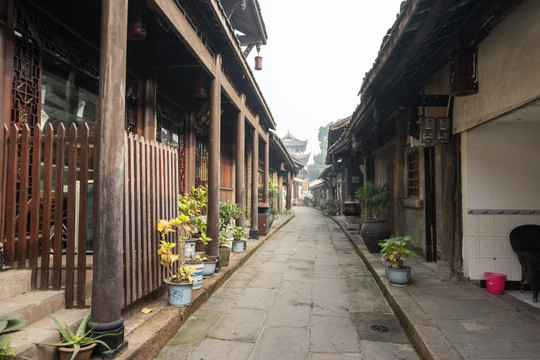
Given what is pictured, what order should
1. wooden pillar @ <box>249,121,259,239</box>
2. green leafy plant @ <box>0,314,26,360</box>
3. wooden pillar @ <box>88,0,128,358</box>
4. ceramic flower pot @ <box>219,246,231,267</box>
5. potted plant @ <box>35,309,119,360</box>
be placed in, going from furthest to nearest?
wooden pillar @ <box>249,121,259,239</box> < ceramic flower pot @ <box>219,246,231,267</box> < wooden pillar @ <box>88,0,128,358</box> < potted plant @ <box>35,309,119,360</box> < green leafy plant @ <box>0,314,26,360</box>

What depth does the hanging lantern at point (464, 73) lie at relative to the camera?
13.3ft

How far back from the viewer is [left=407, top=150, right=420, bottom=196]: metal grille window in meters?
7.31

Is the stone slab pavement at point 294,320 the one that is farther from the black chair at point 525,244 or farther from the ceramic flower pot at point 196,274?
the black chair at point 525,244

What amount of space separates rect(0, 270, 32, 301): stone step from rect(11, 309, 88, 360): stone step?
15.1 inches

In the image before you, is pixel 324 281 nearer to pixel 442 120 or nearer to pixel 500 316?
pixel 500 316

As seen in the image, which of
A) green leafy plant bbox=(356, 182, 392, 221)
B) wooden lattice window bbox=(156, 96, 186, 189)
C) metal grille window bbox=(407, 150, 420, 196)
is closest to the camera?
wooden lattice window bbox=(156, 96, 186, 189)

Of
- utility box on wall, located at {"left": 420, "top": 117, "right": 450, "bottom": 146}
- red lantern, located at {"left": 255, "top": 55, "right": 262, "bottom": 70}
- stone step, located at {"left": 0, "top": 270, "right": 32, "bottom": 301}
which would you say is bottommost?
stone step, located at {"left": 0, "top": 270, "right": 32, "bottom": 301}

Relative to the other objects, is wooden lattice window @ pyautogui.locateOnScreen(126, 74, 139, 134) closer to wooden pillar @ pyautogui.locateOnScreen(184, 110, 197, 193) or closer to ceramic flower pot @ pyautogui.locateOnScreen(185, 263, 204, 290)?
wooden pillar @ pyautogui.locateOnScreen(184, 110, 197, 193)

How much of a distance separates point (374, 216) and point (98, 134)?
25.4ft

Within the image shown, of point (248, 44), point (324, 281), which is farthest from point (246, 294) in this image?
point (248, 44)

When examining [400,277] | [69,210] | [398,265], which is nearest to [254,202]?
[398,265]

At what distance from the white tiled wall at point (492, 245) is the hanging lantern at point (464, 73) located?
6.03ft

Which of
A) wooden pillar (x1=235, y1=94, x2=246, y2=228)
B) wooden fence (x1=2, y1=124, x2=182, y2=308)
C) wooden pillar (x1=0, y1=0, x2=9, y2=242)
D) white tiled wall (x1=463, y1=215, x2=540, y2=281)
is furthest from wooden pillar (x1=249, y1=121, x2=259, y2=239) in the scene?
wooden pillar (x1=0, y1=0, x2=9, y2=242)

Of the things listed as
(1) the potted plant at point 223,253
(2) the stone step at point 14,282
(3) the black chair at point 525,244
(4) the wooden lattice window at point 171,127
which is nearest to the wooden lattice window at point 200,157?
(4) the wooden lattice window at point 171,127
